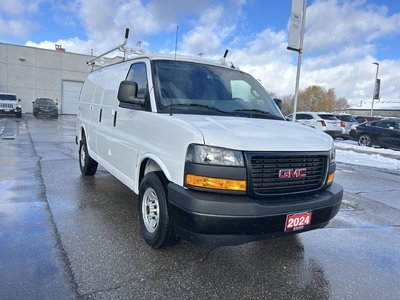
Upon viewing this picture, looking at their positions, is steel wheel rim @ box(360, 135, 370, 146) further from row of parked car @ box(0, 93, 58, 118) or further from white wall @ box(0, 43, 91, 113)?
white wall @ box(0, 43, 91, 113)

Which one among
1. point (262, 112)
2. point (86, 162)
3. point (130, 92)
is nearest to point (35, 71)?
point (86, 162)

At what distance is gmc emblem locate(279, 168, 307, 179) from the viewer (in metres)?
3.14

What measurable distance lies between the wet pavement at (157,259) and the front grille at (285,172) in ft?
2.83

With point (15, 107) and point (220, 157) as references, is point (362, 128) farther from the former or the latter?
point (15, 107)

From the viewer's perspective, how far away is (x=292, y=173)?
3.21 metres

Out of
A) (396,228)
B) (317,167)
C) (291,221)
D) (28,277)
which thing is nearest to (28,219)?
(28,277)

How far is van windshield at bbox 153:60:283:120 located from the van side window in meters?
0.21

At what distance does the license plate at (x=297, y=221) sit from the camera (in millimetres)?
3107

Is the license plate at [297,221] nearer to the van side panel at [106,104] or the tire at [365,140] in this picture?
the van side panel at [106,104]

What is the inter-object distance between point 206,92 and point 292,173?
60.7 inches

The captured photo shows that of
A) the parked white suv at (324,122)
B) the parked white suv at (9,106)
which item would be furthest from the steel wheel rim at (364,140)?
the parked white suv at (9,106)

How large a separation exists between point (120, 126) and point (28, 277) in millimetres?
2207

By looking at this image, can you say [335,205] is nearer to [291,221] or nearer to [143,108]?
[291,221]

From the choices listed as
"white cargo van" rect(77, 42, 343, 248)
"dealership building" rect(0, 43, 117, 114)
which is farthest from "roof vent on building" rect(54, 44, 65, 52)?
"white cargo van" rect(77, 42, 343, 248)
